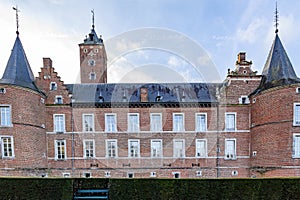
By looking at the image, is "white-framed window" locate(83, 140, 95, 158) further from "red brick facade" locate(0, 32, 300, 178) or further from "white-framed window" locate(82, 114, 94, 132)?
"white-framed window" locate(82, 114, 94, 132)

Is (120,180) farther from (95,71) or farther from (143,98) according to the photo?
(95,71)

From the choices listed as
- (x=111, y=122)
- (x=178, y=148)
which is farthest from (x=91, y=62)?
(x=178, y=148)

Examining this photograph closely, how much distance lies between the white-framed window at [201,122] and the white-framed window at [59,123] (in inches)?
465

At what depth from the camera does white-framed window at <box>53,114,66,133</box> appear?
51.8 ft

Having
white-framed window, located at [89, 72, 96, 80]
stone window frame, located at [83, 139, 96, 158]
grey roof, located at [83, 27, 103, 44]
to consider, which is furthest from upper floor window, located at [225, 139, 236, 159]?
grey roof, located at [83, 27, 103, 44]

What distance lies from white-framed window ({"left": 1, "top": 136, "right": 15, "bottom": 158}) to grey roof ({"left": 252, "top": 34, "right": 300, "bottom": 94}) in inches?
781

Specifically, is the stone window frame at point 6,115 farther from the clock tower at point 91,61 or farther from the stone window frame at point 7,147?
the clock tower at point 91,61

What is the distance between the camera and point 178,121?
1614 cm

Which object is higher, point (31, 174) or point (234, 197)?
point (31, 174)

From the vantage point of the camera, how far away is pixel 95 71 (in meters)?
24.9

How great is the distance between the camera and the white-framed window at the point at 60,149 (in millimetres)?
15734

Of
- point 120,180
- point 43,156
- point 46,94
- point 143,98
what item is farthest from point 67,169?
point 120,180

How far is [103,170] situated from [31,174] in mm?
5399

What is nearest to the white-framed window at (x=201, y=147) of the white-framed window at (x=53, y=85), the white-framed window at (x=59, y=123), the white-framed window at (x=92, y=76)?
the white-framed window at (x=59, y=123)
